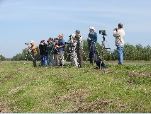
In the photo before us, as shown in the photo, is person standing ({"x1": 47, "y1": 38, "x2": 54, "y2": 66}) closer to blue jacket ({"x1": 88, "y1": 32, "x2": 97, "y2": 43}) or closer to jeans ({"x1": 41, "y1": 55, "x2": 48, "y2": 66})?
jeans ({"x1": 41, "y1": 55, "x2": 48, "y2": 66})

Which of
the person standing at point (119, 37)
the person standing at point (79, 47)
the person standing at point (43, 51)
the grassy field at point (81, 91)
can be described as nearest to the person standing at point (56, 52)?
the person standing at point (43, 51)

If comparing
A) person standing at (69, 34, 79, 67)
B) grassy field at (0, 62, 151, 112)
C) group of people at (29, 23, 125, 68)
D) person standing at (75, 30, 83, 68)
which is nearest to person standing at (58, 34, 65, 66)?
group of people at (29, 23, 125, 68)

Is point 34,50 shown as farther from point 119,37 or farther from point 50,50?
point 119,37

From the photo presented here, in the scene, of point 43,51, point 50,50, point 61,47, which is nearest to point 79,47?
point 61,47

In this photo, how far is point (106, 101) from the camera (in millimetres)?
18422

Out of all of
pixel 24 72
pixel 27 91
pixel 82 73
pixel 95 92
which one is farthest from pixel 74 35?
pixel 95 92

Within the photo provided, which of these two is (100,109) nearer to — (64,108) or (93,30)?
(64,108)

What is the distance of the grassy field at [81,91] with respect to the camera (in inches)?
713

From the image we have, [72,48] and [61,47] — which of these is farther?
[61,47]

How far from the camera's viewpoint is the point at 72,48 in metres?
30.5

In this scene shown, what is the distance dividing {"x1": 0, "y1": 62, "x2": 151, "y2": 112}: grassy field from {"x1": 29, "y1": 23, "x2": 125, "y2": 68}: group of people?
1847 mm

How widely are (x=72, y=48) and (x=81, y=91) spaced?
1012cm

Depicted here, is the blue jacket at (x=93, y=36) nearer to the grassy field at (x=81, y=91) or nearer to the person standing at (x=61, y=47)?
the grassy field at (x=81, y=91)

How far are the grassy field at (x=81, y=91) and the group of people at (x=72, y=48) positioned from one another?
185 centimetres
